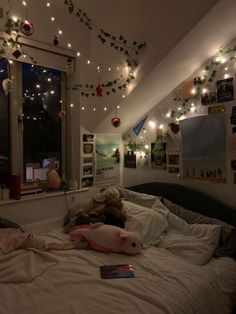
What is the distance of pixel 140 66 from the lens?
2.60 metres

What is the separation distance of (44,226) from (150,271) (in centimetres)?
124

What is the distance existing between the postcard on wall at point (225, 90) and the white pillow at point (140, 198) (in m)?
1.13

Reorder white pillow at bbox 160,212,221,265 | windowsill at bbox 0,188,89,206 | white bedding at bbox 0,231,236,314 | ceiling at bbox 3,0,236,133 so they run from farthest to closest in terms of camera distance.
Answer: windowsill at bbox 0,188,89,206
ceiling at bbox 3,0,236,133
white pillow at bbox 160,212,221,265
white bedding at bbox 0,231,236,314

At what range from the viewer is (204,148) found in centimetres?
253

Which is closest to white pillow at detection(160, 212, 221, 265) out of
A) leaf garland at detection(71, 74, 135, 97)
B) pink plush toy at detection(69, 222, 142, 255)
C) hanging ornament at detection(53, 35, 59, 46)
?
pink plush toy at detection(69, 222, 142, 255)

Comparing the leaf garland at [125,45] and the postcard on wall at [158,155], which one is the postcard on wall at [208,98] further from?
the leaf garland at [125,45]

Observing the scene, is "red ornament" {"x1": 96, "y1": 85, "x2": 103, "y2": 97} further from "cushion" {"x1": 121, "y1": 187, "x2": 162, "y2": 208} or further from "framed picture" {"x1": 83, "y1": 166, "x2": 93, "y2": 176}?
"cushion" {"x1": 121, "y1": 187, "x2": 162, "y2": 208}

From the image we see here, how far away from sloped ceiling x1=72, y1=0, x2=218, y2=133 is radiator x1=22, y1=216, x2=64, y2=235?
1.11m

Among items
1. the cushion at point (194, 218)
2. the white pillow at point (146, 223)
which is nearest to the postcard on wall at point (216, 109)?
the cushion at point (194, 218)

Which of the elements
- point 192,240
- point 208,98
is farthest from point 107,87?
point 192,240

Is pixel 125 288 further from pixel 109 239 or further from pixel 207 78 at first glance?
pixel 207 78

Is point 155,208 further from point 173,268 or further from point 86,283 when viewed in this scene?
point 86,283

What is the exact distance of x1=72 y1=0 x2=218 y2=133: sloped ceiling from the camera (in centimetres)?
219

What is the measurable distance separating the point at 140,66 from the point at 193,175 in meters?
1.17
